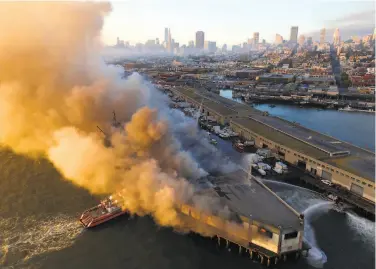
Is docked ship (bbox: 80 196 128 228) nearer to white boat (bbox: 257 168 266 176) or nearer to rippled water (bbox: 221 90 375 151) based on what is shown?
white boat (bbox: 257 168 266 176)

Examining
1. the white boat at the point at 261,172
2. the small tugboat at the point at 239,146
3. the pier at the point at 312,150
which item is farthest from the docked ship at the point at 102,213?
the pier at the point at 312,150

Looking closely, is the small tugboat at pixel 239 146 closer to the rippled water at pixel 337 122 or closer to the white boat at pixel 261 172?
the white boat at pixel 261 172

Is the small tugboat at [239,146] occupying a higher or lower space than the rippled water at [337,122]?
higher

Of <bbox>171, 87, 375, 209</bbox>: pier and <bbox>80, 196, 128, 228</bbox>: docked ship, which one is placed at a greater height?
<bbox>171, 87, 375, 209</bbox>: pier

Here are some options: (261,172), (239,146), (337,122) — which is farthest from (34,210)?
(337,122)

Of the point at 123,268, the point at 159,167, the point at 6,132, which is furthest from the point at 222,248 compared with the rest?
the point at 6,132

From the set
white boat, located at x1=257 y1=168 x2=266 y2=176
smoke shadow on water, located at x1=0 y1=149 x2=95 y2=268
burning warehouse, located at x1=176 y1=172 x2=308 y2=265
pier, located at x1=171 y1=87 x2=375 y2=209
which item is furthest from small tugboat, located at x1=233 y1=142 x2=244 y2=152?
smoke shadow on water, located at x1=0 y1=149 x2=95 y2=268

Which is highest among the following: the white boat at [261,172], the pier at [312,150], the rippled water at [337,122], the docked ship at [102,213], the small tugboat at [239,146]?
the pier at [312,150]

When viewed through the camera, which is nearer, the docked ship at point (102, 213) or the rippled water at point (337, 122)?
the docked ship at point (102, 213)

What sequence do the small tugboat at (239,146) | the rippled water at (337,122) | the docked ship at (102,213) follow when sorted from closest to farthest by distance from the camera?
the docked ship at (102,213) → the small tugboat at (239,146) → the rippled water at (337,122)
